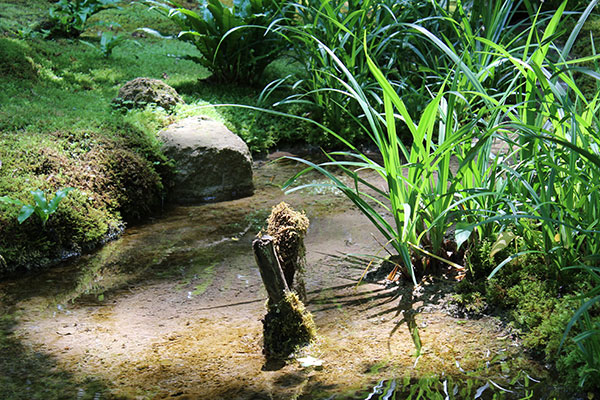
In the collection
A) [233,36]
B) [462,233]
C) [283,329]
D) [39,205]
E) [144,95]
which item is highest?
[233,36]

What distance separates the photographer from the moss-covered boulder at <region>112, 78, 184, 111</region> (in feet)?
17.5

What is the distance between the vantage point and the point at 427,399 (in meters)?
2.05

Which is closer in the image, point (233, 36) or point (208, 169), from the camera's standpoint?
point (208, 169)

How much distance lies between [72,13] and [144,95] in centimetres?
319

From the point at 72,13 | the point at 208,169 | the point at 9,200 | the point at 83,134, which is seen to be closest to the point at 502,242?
the point at 208,169

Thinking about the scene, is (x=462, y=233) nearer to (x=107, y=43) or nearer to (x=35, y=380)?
(x=35, y=380)

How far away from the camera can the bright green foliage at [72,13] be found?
297 inches

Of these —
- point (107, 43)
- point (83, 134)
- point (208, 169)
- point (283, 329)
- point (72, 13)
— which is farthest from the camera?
point (72, 13)

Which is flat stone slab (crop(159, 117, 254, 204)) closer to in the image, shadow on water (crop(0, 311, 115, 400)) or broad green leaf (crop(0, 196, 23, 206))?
broad green leaf (crop(0, 196, 23, 206))

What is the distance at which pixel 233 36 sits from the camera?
5.89 metres

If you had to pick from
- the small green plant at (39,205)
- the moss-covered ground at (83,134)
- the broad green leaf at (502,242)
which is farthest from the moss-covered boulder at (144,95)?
the broad green leaf at (502,242)

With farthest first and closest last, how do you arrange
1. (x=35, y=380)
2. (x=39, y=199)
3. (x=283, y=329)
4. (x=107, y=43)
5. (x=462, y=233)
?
1. (x=107, y=43)
2. (x=39, y=199)
3. (x=462, y=233)
4. (x=283, y=329)
5. (x=35, y=380)

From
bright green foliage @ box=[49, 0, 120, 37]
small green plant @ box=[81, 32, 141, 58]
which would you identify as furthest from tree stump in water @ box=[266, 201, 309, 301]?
bright green foliage @ box=[49, 0, 120, 37]

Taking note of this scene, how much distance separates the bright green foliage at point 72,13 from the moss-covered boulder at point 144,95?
8.96ft
